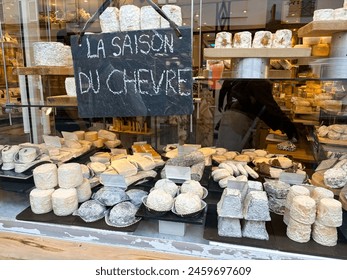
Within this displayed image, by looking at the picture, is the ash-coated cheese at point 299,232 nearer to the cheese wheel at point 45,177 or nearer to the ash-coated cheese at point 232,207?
the ash-coated cheese at point 232,207

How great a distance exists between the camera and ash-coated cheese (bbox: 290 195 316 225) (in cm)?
87

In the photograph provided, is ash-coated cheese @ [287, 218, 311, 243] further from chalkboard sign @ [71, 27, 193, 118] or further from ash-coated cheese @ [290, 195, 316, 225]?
chalkboard sign @ [71, 27, 193, 118]

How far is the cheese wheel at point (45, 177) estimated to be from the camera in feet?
3.57

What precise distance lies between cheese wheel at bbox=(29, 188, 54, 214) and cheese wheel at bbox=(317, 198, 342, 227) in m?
1.01

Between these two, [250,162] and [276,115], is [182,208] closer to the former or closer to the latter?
[250,162]

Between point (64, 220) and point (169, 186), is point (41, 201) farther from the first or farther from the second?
point (169, 186)

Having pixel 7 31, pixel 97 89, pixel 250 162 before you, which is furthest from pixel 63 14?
pixel 250 162

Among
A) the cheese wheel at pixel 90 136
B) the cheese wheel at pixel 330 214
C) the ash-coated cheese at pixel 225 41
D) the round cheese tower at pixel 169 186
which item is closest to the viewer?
the cheese wheel at pixel 330 214

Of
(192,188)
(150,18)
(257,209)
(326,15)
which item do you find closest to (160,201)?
(192,188)

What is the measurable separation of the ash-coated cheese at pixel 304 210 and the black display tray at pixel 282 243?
0.27 feet

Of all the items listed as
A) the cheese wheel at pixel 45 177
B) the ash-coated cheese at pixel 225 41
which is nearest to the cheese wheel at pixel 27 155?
the cheese wheel at pixel 45 177

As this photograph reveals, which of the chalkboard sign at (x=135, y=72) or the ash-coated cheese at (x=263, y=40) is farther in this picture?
the ash-coated cheese at (x=263, y=40)

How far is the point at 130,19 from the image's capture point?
98 cm

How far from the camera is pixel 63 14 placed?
274 cm
